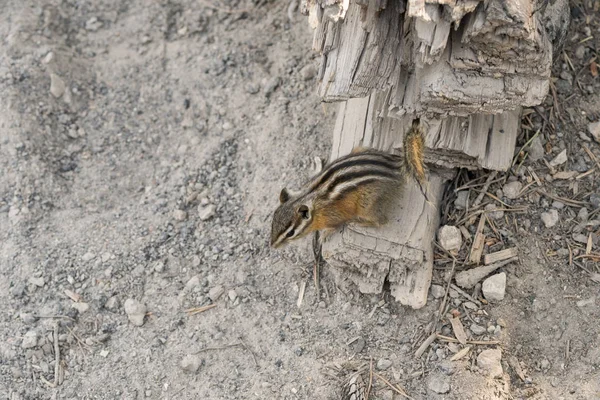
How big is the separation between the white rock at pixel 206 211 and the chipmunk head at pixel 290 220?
54 centimetres

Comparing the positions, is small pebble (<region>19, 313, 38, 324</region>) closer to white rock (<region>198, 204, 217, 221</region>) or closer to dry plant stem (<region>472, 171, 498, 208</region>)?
white rock (<region>198, 204, 217, 221</region>)

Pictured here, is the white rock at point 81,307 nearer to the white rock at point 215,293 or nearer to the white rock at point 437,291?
the white rock at point 215,293

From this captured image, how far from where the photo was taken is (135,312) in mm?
4504

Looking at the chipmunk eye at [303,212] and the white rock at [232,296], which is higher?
the chipmunk eye at [303,212]

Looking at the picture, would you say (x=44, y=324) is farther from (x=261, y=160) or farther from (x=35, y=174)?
(x=261, y=160)

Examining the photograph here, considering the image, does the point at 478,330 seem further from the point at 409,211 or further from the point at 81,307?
the point at 81,307

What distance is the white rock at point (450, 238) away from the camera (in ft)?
14.2

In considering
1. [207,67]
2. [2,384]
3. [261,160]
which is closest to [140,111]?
[207,67]

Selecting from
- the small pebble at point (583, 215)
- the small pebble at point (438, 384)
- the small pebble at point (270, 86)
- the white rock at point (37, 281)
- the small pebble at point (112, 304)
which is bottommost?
the small pebble at point (438, 384)

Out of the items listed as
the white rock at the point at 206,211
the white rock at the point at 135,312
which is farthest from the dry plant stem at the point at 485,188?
the white rock at the point at 135,312

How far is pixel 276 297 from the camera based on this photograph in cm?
451

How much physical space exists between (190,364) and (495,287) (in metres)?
1.84

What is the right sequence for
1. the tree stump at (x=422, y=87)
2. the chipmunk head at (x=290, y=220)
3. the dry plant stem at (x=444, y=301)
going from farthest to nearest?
the chipmunk head at (x=290, y=220)
the dry plant stem at (x=444, y=301)
the tree stump at (x=422, y=87)

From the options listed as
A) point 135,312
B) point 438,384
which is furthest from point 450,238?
point 135,312
